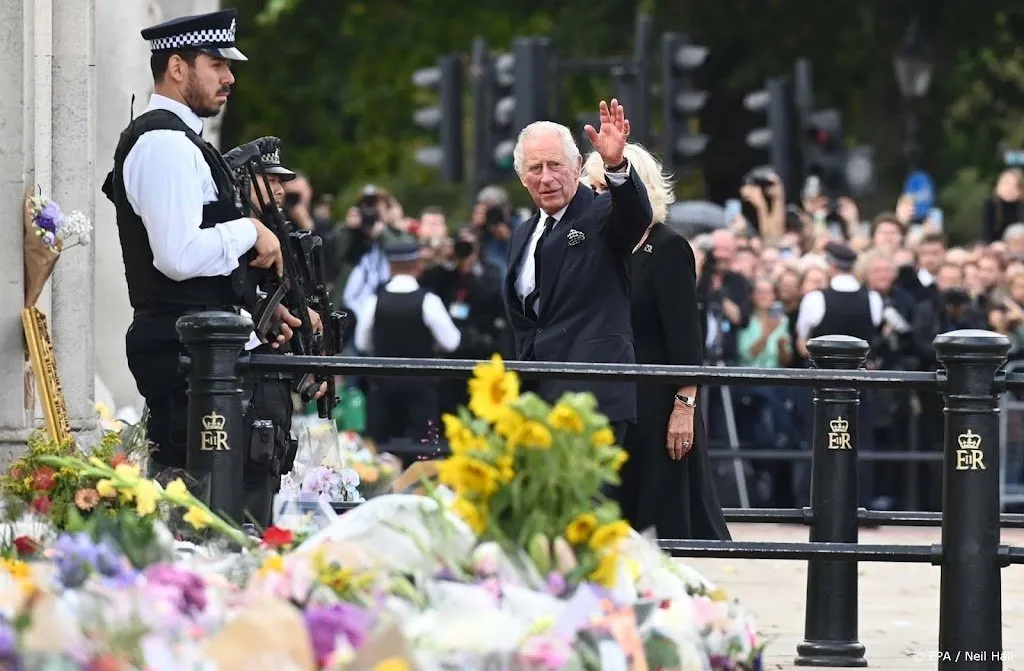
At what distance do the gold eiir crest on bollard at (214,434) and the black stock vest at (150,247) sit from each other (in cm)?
48

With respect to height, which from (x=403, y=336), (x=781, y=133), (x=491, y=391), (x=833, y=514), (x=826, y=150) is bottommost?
(x=833, y=514)

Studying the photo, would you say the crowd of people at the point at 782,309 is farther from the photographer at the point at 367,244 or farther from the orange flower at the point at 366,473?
the orange flower at the point at 366,473

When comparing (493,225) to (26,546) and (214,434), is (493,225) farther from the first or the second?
(26,546)

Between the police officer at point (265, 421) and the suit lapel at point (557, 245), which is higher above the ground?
the suit lapel at point (557, 245)

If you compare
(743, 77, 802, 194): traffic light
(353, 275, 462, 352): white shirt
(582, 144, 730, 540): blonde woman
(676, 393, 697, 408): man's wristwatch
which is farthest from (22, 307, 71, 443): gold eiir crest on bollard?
(743, 77, 802, 194): traffic light

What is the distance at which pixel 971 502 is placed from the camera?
6.82m

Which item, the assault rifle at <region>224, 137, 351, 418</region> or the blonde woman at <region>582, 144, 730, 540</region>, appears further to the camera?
the blonde woman at <region>582, 144, 730, 540</region>

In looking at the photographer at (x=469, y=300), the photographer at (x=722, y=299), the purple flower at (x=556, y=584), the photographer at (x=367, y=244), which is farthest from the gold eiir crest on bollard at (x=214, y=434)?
the photographer at (x=469, y=300)

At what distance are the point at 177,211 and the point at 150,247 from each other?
0.20 metres

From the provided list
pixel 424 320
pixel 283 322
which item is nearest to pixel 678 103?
pixel 424 320

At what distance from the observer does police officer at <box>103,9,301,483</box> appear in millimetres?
6910

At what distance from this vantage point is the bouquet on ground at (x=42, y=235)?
824 centimetres

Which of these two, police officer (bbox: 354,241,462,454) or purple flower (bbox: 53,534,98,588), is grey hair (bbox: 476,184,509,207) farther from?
purple flower (bbox: 53,534,98,588)

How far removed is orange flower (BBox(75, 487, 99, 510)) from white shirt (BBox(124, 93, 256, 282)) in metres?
1.23
